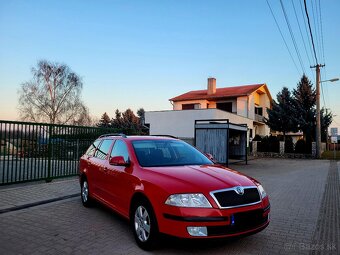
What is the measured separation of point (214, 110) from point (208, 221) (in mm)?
22651

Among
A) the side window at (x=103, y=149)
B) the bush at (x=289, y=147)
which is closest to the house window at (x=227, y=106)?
the bush at (x=289, y=147)

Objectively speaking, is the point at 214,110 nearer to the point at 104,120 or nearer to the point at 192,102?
the point at 192,102

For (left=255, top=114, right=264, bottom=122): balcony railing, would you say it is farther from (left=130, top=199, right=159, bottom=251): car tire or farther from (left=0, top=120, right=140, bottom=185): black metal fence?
(left=130, top=199, right=159, bottom=251): car tire

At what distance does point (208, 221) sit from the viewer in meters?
3.88

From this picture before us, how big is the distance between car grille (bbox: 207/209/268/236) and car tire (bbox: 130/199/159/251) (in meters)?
0.81

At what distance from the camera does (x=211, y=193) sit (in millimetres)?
4012

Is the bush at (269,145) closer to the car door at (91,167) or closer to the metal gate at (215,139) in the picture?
the metal gate at (215,139)

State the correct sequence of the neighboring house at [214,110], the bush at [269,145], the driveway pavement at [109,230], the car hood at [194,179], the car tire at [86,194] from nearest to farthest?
the car hood at [194,179]
the driveway pavement at [109,230]
the car tire at [86,194]
the neighboring house at [214,110]
the bush at [269,145]

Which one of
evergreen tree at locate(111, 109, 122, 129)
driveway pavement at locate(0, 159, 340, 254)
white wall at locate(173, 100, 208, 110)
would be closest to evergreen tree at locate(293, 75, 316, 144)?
white wall at locate(173, 100, 208, 110)

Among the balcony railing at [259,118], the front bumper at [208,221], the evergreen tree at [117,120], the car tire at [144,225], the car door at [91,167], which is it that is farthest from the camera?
the evergreen tree at [117,120]

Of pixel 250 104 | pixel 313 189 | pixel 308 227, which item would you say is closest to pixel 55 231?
pixel 308 227

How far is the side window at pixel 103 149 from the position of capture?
637 centimetres

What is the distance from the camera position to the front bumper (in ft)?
12.7

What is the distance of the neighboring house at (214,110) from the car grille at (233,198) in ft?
72.2
